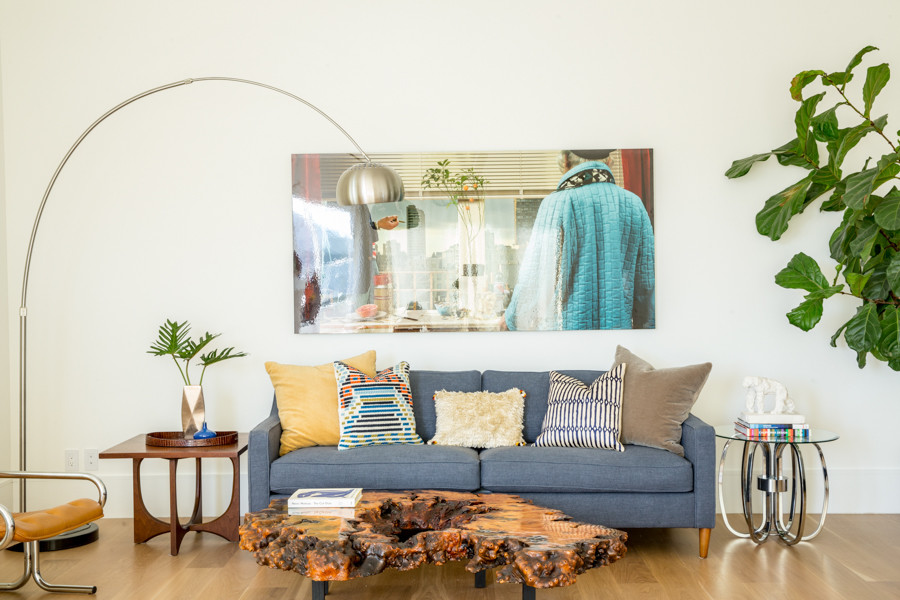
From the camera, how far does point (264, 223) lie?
4.53 meters

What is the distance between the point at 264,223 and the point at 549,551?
2.81 m

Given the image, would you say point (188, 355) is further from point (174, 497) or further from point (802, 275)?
point (802, 275)

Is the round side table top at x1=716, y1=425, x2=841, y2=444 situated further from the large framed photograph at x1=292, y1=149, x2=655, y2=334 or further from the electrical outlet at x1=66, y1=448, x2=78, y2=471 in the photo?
the electrical outlet at x1=66, y1=448, x2=78, y2=471

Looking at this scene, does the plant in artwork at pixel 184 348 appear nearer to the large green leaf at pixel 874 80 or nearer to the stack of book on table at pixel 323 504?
the stack of book on table at pixel 323 504

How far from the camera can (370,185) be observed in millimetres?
3244

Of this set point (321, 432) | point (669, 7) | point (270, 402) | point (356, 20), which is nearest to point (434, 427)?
point (321, 432)

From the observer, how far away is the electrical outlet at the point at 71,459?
4.48 m

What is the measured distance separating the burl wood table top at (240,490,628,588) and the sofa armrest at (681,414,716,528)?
100 cm

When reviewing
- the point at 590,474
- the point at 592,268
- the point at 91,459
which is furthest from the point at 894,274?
the point at 91,459

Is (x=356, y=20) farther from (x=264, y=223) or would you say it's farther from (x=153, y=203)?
(x=153, y=203)

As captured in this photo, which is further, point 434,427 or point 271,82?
point 271,82

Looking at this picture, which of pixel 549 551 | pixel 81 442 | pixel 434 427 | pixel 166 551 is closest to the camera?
pixel 549 551

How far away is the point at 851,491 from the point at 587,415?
1.81 m

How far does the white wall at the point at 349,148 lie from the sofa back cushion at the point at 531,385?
0.29 m
